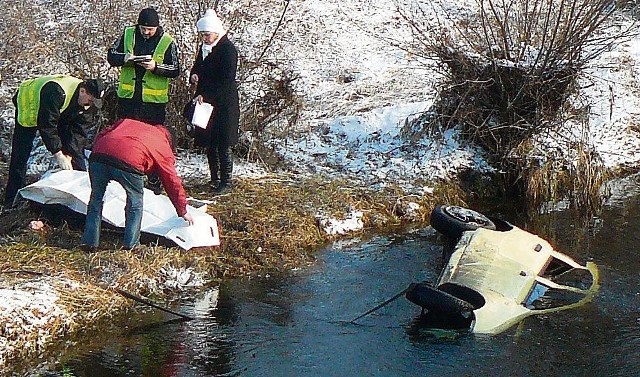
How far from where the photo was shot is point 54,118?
318 inches

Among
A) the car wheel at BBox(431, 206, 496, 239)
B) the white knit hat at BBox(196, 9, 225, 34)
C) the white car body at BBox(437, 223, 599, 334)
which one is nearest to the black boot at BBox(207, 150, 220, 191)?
the white knit hat at BBox(196, 9, 225, 34)

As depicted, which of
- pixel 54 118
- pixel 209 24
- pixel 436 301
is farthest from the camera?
pixel 209 24

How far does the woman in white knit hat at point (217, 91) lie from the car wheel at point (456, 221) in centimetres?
240

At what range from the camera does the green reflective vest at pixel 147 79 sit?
8.57 m

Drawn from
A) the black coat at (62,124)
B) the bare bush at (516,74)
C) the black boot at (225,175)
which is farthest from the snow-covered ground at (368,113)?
the black coat at (62,124)

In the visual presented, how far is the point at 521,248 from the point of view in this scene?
7.38 m

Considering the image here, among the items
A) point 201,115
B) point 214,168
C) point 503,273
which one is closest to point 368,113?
point 214,168

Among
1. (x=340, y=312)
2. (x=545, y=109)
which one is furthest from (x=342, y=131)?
(x=340, y=312)

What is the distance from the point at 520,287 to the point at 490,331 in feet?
2.07

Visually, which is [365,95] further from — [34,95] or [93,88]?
[34,95]

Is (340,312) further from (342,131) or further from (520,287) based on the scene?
(342,131)

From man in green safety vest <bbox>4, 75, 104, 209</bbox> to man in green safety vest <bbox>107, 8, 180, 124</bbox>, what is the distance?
46 centimetres

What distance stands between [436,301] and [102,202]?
300 cm

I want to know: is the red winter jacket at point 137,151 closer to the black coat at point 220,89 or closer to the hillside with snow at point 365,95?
the black coat at point 220,89
